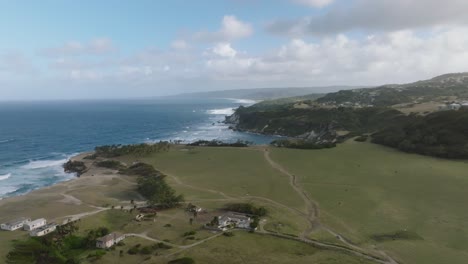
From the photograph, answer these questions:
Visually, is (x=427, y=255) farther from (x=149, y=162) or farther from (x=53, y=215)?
(x=149, y=162)

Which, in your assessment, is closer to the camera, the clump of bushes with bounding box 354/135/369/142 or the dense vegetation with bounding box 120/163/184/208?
the dense vegetation with bounding box 120/163/184/208

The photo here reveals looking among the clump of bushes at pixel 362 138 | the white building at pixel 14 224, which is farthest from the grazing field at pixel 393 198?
the white building at pixel 14 224

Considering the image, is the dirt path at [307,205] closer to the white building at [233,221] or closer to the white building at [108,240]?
the white building at [233,221]

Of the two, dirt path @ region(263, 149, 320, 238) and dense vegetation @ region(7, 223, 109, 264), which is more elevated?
dense vegetation @ region(7, 223, 109, 264)

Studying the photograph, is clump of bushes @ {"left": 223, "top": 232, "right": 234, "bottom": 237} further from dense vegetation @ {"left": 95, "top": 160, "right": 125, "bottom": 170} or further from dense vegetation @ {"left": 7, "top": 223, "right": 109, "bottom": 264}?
dense vegetation @ {"left": 95, "top": 160, "right": 125, "bottom": 170}

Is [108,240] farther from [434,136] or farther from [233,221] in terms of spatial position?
[434,136]

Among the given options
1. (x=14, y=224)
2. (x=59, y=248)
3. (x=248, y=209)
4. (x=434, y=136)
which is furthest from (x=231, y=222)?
(x=434, y=136)

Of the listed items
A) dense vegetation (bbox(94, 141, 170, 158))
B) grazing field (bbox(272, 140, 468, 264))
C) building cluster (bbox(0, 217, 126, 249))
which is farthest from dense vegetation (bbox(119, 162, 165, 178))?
grazing field (bbox(272, 140, 468, 264))
